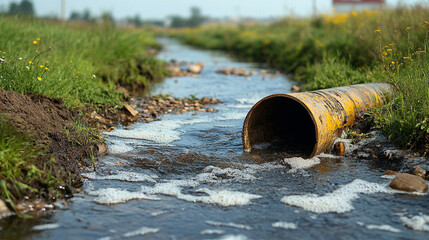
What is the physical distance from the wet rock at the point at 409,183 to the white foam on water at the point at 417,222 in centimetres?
54

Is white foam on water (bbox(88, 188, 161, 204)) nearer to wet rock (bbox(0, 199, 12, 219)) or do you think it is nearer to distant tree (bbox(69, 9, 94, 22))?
wet rock (bbox(0, 199, 12, 219))

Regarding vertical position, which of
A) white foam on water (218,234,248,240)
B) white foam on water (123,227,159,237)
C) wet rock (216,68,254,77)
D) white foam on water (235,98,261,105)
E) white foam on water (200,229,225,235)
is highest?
wet rock (216,68,254,77)

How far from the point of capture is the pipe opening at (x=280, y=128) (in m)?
5.82

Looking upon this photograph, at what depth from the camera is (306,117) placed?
6.78 meters

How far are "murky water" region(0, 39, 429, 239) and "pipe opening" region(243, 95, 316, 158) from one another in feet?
1.03

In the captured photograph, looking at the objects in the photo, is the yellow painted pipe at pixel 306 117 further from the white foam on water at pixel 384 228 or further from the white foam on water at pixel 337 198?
the white foam on water at pixel 384 228

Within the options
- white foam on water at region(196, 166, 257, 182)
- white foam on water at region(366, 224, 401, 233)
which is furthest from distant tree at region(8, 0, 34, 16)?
white foam on water at region(366, 224, 401, 233)

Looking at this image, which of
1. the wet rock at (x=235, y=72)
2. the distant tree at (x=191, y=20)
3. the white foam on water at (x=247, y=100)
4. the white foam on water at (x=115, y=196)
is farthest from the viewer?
the distant tree at (x=191, y=20)

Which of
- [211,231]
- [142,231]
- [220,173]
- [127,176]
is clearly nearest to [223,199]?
[211,231]

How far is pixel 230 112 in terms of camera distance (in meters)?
8.28

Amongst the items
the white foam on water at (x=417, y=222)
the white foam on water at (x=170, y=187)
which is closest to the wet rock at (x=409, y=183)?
the white foam on water at (x=417, y=222)

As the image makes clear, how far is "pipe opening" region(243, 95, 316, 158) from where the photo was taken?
5.82 m

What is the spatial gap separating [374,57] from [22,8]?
942cm

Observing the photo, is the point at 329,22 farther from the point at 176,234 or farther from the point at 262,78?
the point at 176,234
